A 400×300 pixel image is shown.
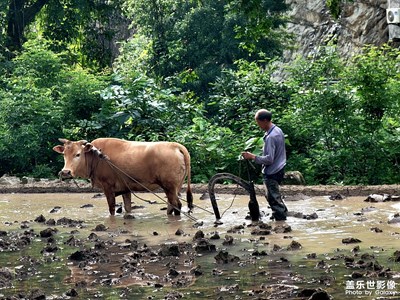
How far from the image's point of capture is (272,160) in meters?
13.4

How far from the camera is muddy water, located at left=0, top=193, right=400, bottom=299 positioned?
27.6 ft

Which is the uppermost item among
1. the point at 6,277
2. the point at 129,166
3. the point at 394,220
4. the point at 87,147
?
the point at 87,147

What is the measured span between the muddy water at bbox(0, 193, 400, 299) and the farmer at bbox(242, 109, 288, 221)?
0.30 meters

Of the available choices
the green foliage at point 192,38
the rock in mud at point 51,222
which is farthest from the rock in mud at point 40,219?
the green foliage at point 192,38

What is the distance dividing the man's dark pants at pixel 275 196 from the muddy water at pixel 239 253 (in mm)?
191

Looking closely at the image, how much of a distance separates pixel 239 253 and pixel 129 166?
195 inches

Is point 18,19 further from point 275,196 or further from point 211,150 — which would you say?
point 275,196

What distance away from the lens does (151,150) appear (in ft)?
49.3

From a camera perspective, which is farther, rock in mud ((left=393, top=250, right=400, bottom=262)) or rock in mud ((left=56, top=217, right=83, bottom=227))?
rock in mud ((left=56, top=217, right=83, bottom=227))

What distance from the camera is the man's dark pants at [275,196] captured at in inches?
529

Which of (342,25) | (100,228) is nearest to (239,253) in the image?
(100,228)

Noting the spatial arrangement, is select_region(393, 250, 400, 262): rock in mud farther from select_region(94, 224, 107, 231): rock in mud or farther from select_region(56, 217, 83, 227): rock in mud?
select_region(56, 217, 83, 227): rock in mud

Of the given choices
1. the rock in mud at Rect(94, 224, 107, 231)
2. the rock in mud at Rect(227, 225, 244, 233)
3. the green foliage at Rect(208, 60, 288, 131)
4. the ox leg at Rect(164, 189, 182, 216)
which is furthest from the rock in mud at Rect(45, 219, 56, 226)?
the green foliage at Rect(208, 60, 288, 131)

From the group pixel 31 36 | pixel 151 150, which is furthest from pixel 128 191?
pixel 31 36
